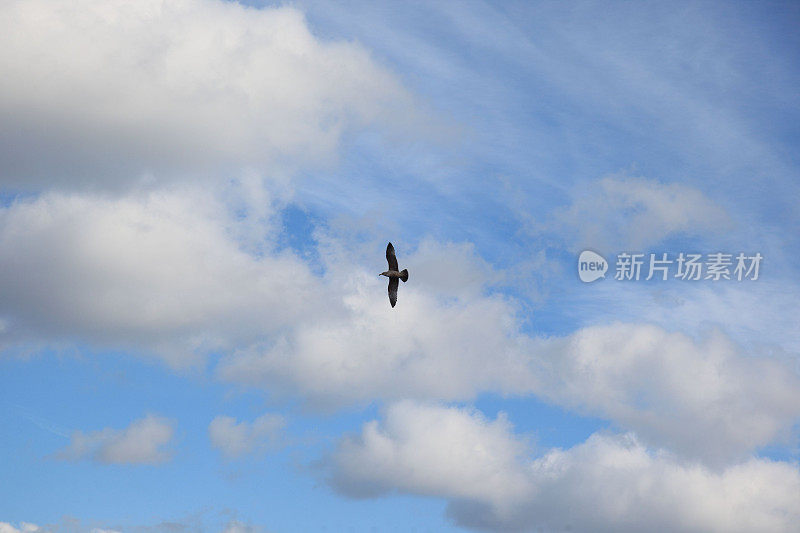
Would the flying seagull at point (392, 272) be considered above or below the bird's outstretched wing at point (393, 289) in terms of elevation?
above

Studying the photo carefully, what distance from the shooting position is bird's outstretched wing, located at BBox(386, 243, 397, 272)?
212 ft

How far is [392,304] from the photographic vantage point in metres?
61.0

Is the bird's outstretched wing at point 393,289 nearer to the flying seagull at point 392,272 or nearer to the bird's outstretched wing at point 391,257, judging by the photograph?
the flying seagull at point 392,272

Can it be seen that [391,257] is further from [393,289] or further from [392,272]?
[393,289]

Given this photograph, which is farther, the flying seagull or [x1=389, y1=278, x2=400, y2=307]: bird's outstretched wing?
the flying seagull

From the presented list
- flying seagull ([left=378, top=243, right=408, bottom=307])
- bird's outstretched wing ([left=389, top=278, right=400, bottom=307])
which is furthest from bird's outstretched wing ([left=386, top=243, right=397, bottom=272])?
bird's outstretched wing ([left=389, top=278, right=400, bottom=307])

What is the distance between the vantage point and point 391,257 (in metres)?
64.6

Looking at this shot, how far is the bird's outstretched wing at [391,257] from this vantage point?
6450cm

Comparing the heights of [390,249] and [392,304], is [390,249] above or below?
above

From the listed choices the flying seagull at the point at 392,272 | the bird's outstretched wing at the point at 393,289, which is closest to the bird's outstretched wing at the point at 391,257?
the flying seagull at the point at 392,272

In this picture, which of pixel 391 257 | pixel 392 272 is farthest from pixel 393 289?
pixel 391 257

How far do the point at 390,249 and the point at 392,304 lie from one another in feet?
26.0

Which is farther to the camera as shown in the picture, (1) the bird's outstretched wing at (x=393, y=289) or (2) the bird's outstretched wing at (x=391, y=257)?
(2) the bird's outstretched wing at (x=391, y=257)

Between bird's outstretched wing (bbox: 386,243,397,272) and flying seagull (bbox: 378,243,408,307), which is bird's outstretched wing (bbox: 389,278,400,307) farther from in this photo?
bird's outstretched wing (bbox: 386,243,397,272)
